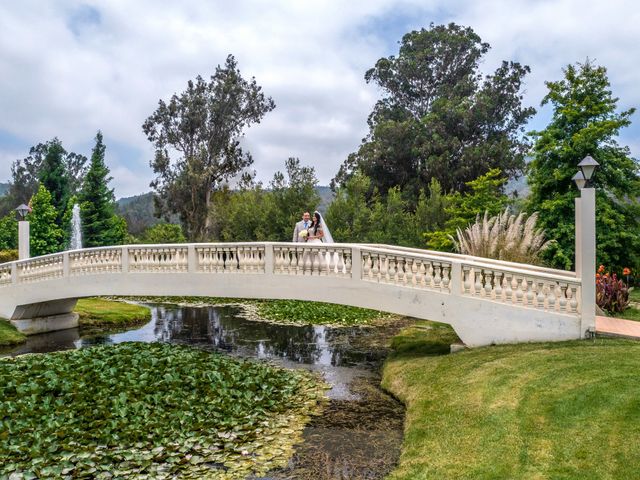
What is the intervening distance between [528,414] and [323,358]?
19.8 ft

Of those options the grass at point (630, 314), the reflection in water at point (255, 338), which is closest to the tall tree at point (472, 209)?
the reflection in water at point (255, 338)

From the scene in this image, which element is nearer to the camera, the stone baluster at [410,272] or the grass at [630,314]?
the stone baluster at [410,272]

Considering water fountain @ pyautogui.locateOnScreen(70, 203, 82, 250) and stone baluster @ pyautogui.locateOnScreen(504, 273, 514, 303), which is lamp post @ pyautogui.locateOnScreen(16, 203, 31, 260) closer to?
stone baluster @ pyautogui.locateOnScreen(504, 273, 514, 303)

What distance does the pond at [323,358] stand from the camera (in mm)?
6172

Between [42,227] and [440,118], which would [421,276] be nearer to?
[440,118]

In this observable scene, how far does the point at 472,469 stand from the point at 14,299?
13.4m

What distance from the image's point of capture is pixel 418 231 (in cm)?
2369

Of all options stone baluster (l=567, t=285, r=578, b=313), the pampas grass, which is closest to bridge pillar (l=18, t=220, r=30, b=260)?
the pampas grass

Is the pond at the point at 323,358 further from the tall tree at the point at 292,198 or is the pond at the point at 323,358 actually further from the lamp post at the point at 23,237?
the tall tree at the point at 292,198

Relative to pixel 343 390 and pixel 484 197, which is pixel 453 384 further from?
pixel 484 197

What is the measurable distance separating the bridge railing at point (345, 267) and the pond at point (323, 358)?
188 cm

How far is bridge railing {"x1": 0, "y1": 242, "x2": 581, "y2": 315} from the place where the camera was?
28.5 feet

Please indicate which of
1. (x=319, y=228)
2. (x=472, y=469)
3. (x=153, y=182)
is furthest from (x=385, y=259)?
(x=153, y=182)

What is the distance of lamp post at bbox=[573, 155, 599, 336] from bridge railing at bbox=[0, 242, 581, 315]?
0.17 meters
